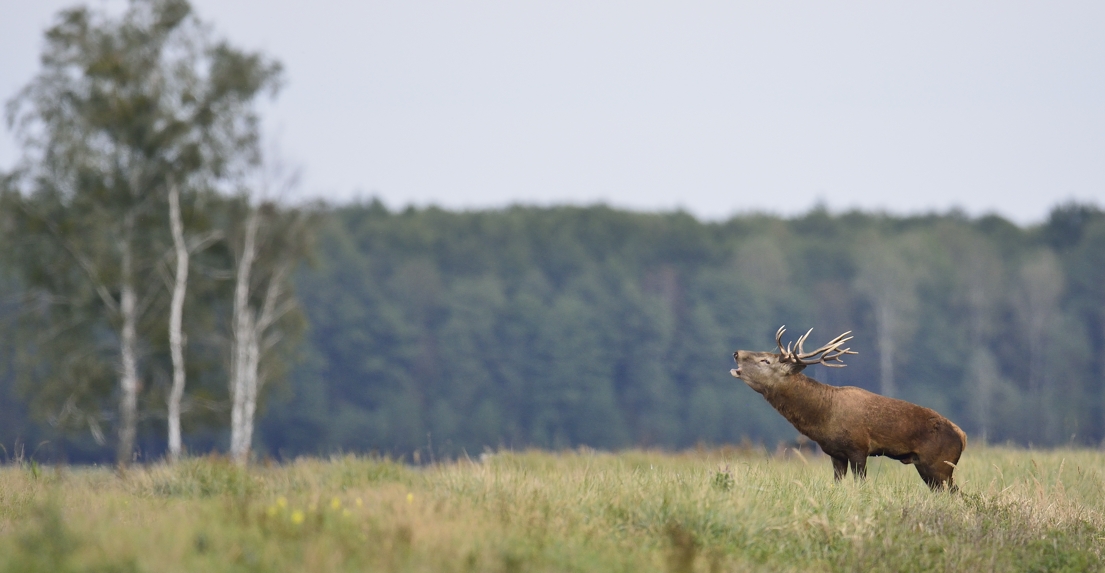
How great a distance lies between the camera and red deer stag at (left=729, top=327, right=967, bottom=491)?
1005 cm

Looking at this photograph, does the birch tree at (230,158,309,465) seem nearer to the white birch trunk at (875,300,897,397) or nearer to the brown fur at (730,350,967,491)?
the brown fur at (730,350,967,491)

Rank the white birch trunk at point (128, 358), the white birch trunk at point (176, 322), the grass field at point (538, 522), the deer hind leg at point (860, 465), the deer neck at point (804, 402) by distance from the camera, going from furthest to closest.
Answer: the white birch trunk at point (176, 322) → the white birch trunk at point (128, 358) → the deer neck at point (804, 402) → the deer hind leg at point (860, 465) → the grass field at point (538, 522)

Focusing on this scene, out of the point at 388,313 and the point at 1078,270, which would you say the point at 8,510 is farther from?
the point at 1078,270

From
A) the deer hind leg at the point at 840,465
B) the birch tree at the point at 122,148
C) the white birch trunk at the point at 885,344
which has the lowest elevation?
the white birch trunk at the point at 885,344

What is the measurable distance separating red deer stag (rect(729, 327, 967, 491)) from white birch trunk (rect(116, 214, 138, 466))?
1802 centimetres

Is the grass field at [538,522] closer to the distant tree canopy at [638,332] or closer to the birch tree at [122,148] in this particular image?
the birch tree at [122,148]

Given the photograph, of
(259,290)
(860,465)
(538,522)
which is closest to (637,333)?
(259,290)

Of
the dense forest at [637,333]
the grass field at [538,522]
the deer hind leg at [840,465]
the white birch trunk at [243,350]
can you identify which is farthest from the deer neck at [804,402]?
the dense forest at [637,333]

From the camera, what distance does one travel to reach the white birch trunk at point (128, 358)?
2475 cm

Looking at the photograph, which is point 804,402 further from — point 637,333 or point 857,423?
point 637,333

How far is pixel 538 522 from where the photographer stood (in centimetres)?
763

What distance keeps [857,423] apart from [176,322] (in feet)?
62.4

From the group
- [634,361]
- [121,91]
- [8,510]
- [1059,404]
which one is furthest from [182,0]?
[1059,404]

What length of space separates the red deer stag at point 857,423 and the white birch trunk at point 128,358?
18.0m
